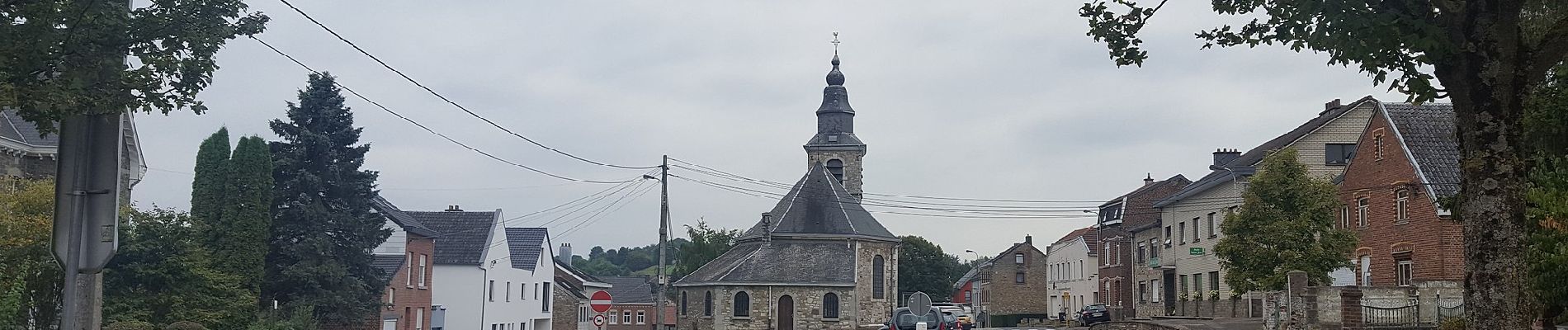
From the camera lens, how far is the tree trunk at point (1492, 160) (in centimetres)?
841

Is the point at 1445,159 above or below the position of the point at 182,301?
above

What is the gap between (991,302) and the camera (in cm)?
9375

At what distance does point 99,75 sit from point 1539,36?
418 inches

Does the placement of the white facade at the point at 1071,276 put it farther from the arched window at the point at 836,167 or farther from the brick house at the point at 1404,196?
the brick house at the point at 1404,196

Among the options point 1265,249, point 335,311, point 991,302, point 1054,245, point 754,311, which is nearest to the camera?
point 1265,249

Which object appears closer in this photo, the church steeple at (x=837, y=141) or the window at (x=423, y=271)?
the window at (x=423, y=271)

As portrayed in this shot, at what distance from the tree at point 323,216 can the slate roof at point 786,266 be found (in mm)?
34850

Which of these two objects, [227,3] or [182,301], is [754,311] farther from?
[227,3]

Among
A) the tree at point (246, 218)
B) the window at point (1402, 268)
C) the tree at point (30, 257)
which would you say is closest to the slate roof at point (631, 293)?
the tree at point (246, 218)

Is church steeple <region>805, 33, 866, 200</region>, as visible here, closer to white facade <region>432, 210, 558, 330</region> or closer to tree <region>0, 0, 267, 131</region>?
white facade <region>432, 210, 558, 330</region>

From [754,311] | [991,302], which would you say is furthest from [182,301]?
[991,302]

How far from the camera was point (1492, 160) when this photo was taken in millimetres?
8508

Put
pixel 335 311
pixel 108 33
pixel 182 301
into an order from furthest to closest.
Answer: pixel 335 311 < pixel 182 301 < pixel 108 33

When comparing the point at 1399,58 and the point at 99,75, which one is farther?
the point at 99,75
